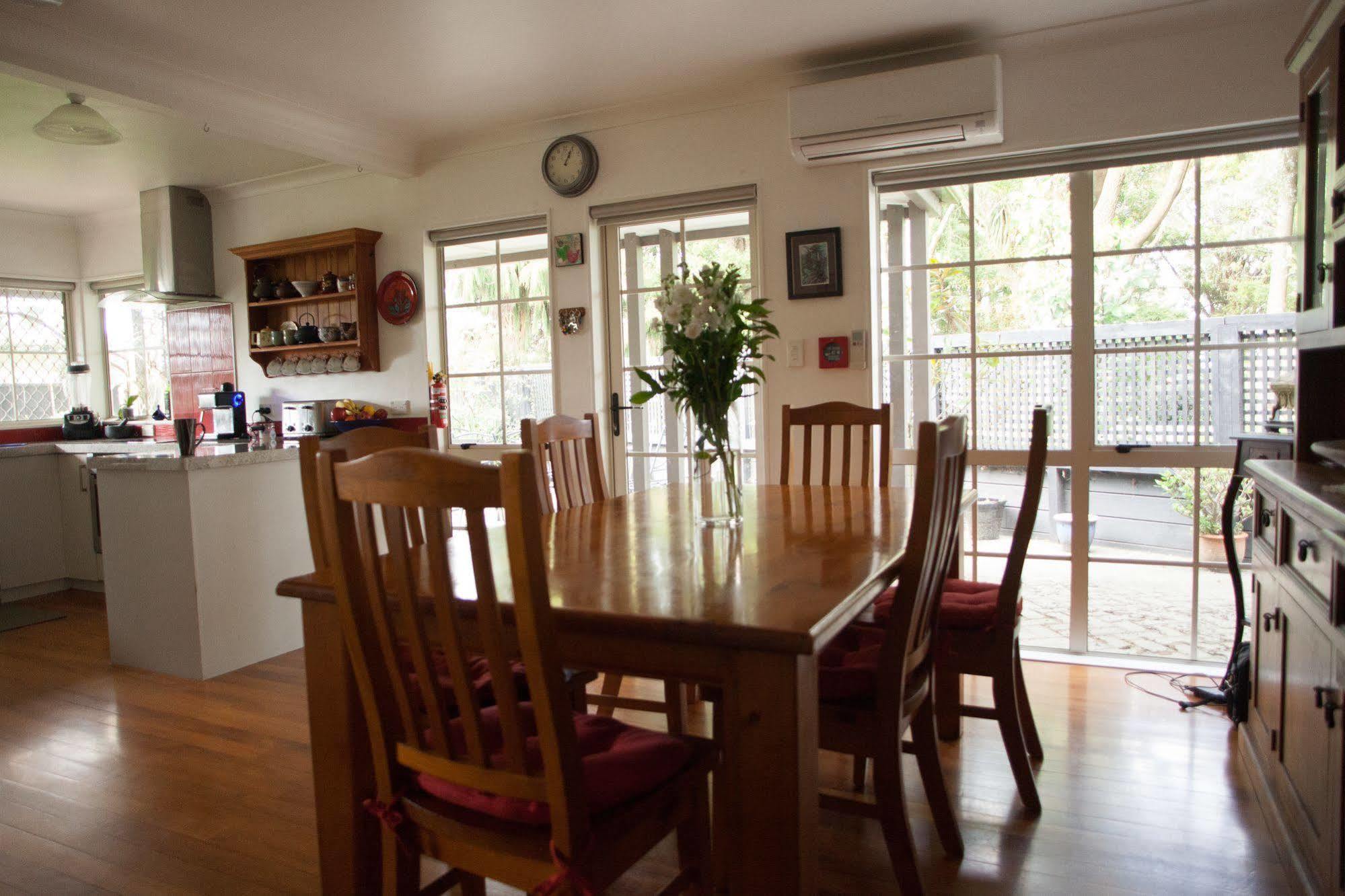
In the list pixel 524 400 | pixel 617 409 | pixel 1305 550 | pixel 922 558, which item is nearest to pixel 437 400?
pixel 524 400

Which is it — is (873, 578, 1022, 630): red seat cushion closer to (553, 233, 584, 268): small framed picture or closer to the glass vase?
the glass vase

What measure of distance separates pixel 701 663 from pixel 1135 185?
308cm

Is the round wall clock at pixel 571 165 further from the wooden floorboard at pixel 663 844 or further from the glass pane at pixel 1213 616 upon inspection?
the glass pane at pixel 1213 616

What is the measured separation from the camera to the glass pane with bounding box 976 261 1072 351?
344cm

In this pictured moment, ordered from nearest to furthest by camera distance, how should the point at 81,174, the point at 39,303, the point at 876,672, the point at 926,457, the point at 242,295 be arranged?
the point at 926,457
the point at 876,672
the point at 81,174
the point at 242,295
the point at 39,303

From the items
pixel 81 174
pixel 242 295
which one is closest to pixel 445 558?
pixel 242 295

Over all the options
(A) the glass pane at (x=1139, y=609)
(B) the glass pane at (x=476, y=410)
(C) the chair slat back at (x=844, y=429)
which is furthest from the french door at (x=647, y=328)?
(A) the glass pane at (x=1139, y=609)

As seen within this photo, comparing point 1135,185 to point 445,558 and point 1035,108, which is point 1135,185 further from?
point 445,558

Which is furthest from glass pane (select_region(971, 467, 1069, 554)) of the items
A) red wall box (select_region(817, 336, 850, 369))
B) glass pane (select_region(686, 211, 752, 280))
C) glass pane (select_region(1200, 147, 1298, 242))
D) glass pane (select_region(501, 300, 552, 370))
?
glass pane (select_region(501, 300, 552, 370))

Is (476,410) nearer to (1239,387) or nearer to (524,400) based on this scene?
(524,400)

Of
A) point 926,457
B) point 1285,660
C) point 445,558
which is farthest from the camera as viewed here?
point 1285,660

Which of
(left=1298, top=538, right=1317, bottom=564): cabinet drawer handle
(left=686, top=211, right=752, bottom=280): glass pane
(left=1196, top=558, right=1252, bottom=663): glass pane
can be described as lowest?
(left=1196, top=558, right=1252, bottom=663): glass pane

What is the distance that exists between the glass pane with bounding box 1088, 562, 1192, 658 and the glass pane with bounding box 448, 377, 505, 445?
304 centimetres

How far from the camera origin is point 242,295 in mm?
5480
